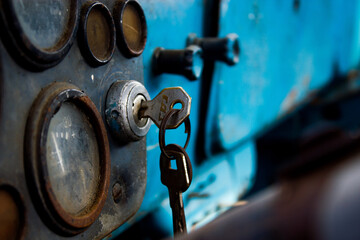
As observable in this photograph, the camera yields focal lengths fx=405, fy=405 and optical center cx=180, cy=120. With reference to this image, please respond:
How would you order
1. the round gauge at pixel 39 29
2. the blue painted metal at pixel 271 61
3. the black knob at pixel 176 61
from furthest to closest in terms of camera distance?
the blue painted metal at pixel 271 61 < the black knob at pixel 176 61 < the round gauge at pixel 39 29

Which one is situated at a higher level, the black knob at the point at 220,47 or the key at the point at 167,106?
the black knob at the point at 220,47

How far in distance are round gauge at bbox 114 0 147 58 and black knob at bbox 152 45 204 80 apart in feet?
0.28

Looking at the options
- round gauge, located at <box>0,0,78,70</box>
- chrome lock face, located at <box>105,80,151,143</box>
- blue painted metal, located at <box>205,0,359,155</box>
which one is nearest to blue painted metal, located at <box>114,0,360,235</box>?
blue painted metal, located at <box>205,0,359,155</box>

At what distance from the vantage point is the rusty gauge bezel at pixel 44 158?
0.41 meters

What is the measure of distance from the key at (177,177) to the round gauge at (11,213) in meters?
0.19

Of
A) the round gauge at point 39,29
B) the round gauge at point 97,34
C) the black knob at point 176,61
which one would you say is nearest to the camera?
the round gauge at point 39,29

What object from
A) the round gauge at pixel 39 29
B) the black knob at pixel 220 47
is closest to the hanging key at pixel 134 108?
the round gauge at pixel 39 29

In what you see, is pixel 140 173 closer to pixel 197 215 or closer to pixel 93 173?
pixel 93 173

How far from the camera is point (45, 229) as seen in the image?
17.2 inches

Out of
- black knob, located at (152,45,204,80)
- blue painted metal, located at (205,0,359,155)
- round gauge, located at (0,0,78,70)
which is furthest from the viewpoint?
blue painted metal, located at (205,0,359,155)

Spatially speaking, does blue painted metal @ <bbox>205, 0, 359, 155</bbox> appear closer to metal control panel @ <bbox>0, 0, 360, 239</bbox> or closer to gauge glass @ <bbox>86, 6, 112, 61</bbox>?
metal control panel @ <bbox>0, 0, 360, 239</bbox>

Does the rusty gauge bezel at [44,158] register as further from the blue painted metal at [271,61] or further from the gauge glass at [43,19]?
the blue painted metal at [271,61]

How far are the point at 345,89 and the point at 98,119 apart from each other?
194cm

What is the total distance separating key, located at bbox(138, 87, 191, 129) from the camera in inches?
20.6
